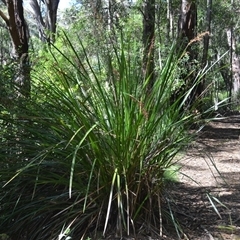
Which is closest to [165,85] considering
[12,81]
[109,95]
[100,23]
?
[109,95]

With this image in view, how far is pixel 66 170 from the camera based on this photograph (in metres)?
3.32

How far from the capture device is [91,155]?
326 cm

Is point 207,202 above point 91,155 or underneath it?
underneath

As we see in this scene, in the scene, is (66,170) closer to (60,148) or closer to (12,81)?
(60,148)

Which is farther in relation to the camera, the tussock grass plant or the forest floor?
the forest floor

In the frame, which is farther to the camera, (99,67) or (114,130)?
(99,67)

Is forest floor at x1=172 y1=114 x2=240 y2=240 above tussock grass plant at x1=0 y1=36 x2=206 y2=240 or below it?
below

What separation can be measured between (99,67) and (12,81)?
2.50 feet

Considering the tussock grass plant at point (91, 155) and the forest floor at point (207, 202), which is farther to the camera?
the forest floor at point (207, 202)

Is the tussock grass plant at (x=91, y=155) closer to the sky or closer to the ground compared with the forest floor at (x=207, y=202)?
closer to the sky

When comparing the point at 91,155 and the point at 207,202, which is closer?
the point at 91,155

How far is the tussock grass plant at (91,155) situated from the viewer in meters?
3.21

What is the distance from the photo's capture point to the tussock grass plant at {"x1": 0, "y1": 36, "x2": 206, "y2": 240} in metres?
3.21

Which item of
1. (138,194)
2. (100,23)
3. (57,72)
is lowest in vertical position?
(138,194)
